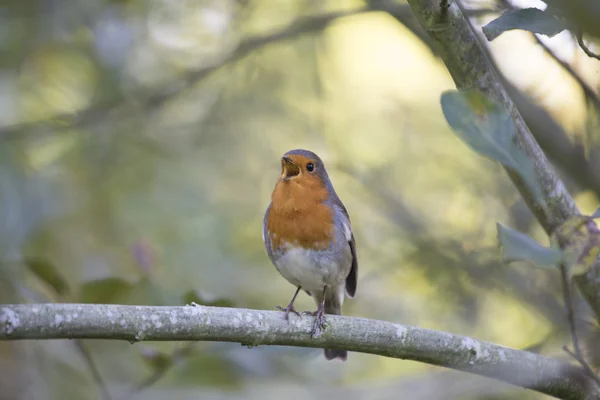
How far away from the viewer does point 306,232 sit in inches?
154

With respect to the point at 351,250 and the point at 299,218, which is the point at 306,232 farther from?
the point at 351,250

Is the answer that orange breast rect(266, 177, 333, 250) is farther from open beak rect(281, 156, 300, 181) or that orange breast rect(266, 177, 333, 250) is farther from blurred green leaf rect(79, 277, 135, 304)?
blurred green leaf rect(79, 277, 135, 304)

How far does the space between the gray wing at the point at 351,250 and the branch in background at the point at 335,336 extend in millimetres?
1255

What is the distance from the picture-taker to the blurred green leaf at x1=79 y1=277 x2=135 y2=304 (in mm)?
2768

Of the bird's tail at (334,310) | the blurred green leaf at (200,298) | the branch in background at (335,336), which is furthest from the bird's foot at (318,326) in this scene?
the bird's tail at (334,310)

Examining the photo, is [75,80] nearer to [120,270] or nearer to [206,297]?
[120,270]

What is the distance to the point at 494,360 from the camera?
2740 mm

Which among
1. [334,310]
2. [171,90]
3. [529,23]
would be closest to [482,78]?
[529,23]

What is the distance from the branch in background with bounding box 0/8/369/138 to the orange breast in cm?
118

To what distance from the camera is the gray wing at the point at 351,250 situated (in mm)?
4098

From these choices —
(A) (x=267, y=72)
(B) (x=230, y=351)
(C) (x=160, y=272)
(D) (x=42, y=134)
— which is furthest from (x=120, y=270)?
(A) (x=267, y=72)

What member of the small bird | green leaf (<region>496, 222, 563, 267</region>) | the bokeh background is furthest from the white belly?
green leaf (<region>496, 222, 563, 267</region>)

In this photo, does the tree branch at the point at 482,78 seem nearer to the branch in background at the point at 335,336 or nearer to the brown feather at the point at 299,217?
the branch in background at the point at 335,336

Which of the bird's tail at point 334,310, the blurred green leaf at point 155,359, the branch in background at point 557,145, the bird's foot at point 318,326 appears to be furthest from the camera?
the bird's tail at point 334,310
